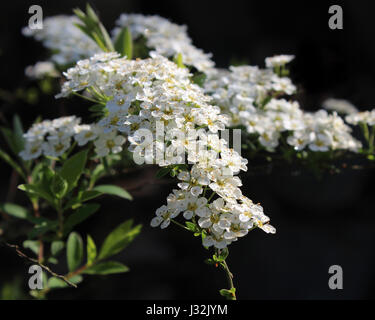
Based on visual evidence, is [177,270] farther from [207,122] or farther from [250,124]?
[207,122]

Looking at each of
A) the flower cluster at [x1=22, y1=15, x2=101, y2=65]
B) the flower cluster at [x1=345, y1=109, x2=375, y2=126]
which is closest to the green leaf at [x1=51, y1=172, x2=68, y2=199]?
the flower cluster at [x1=22, y1=15, x2=101, y2=65]

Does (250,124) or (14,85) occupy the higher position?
(14,85)

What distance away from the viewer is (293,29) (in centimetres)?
306

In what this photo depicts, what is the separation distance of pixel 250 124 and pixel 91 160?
22.6 inches

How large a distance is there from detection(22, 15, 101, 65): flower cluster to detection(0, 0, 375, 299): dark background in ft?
1.53

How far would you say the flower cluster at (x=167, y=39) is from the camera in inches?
65.6

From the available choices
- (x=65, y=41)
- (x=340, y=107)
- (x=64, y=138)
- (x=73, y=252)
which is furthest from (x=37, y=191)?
(x=340, y=107)

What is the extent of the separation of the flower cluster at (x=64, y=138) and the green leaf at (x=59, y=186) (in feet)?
0.33

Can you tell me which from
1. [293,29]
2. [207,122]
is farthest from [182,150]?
[293,29]

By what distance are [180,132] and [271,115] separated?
66 centimetres

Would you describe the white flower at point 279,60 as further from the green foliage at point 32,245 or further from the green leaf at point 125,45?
the green foliage at point 32,245

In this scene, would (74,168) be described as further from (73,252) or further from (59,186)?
(73,252)

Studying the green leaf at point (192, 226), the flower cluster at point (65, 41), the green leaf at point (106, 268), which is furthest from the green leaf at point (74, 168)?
the flower cluster at point (65, 41)

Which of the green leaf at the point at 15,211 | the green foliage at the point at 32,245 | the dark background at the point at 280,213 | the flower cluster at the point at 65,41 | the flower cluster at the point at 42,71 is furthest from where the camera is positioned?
the dark background at the point at 280,213
